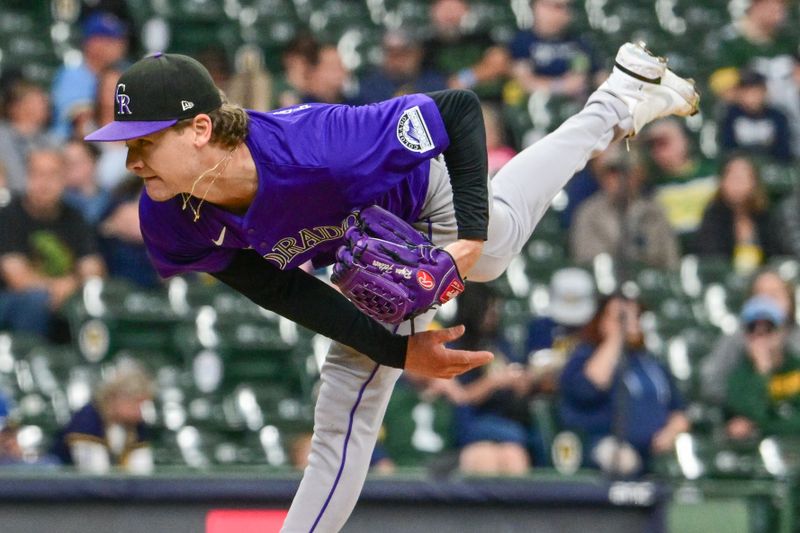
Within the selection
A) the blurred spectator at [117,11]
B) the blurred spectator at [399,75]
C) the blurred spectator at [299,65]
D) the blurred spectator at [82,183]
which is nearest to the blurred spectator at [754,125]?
the blurred spectator at [399,75]

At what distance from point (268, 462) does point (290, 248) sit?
9.23 ft

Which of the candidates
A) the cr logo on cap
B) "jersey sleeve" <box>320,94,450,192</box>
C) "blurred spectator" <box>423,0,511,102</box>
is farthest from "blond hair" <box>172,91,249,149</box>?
"blurred spectator" <box>423,0,511,102</box>

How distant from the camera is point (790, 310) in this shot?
26.5 feet

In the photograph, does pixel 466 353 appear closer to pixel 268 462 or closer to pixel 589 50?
pixel 268 462

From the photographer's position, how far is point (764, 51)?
1062 centimetres

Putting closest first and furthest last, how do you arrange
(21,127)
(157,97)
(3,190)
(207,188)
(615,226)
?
1. (157,97)
2. (207,188)
3. (3,190)
4. (21,127)
5. (615,226)

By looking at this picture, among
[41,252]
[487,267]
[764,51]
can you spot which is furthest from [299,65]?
[487,267]

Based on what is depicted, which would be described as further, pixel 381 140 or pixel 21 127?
pixel 21 127

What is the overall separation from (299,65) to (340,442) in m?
5.13

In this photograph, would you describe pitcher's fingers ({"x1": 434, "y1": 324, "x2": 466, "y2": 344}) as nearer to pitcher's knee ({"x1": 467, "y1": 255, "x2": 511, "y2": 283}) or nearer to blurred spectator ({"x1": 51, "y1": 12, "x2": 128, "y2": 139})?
pitcher's knee ({"x1": 467, "y1": 255, "x2": 511, "y2": 283})

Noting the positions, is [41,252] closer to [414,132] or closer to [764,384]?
[764,384]

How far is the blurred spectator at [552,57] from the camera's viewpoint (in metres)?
9.94

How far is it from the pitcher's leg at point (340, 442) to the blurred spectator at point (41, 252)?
331cm

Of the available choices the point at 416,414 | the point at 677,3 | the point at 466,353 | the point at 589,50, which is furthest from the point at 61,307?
the point at 677,3
